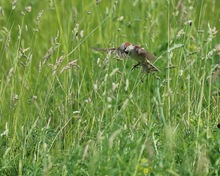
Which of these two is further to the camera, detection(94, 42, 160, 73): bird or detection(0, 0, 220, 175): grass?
detection(94, 42, 160, 73): bird

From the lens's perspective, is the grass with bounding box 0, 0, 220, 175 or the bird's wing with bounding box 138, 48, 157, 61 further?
the bird's wing with bounding box 138, 48, 157, 61

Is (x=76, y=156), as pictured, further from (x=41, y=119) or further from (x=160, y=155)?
(x=41, y=119)

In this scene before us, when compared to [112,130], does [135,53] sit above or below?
above

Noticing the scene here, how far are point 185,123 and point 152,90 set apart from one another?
44.4 inches

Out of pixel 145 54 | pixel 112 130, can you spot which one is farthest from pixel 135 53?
pixel 112 130

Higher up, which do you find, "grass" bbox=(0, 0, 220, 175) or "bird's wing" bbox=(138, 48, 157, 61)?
"bird's wing" bbox=(138, 48, 157, 61)

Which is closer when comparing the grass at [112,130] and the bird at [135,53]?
the grass at [112,130]

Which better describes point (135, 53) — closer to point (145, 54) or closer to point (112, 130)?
point (145, 54)

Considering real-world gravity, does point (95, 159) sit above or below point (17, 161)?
above

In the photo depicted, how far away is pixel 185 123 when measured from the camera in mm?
3531

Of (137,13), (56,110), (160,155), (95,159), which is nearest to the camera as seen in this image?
(95,159)

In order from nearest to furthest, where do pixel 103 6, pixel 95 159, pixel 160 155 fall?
pixel 95 159, pixel 160 155, pixel 103 6

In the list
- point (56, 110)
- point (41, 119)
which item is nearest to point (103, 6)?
point (56, 110)

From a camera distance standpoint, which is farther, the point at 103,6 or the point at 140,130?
the point at 103,6
